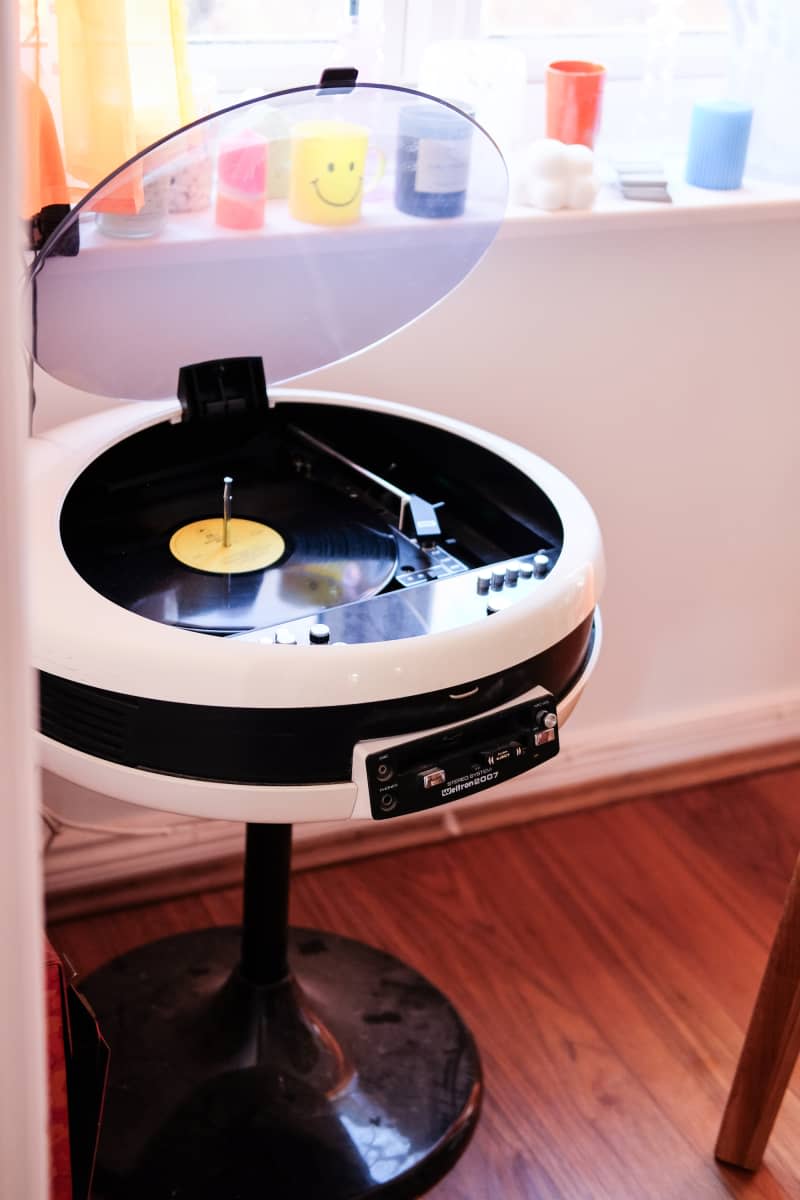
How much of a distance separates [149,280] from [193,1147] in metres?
0.87

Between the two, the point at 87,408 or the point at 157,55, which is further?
the point at 87,408

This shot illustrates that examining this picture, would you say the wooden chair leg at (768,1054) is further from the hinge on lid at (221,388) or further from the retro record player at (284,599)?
the hinge on lid at (221,388)

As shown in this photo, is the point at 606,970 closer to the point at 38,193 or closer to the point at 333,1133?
the point at 333,1133

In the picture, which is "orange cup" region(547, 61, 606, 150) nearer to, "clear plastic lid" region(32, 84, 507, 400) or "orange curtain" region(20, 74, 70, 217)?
"clear plastic lid" region(32, 84, 507, 400)

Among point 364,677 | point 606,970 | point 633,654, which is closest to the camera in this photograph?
point 364,677

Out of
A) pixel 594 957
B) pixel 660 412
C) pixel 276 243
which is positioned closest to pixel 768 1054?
pixel 594 957

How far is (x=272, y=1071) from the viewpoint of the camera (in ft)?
4.70

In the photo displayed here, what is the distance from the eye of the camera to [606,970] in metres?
1.72

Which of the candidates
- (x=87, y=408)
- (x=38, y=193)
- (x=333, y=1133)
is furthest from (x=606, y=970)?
(x=38, y=193)

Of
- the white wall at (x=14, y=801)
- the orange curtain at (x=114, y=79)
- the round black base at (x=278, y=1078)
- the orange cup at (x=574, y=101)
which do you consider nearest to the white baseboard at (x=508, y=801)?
the round black base at (x=278, y=1078)

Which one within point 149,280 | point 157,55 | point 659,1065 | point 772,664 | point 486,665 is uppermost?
point 157,55

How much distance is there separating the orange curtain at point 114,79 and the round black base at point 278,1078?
0.88 meters

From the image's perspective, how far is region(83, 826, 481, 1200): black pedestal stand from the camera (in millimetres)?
1353

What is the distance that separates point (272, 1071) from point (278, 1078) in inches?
0.4
